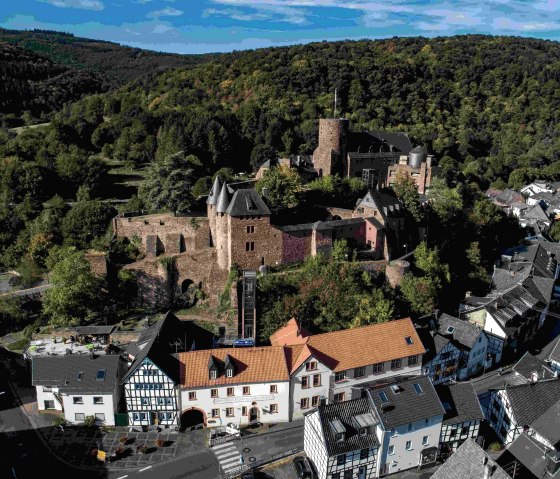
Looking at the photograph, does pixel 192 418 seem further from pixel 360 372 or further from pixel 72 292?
pixel 72 292

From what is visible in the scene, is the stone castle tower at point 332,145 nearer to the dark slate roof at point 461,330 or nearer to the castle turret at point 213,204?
the castle turret at point 213,204

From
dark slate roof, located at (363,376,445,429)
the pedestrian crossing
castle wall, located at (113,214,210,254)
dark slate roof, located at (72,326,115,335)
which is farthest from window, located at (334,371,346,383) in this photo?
dark slate roof, located at (72,326,115,335)

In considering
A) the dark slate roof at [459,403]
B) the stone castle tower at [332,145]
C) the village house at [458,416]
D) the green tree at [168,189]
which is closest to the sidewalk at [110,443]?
the village house at [458,416]

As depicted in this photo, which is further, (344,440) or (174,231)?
(174,231)

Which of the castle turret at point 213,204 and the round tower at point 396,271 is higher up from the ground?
the castle turret at point 213,204

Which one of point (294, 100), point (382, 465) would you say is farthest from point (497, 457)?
point (294, 100)

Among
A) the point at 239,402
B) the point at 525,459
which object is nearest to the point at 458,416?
the point at 525,459

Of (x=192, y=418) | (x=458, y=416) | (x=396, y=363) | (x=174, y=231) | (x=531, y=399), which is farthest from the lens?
(x=174, y=231)

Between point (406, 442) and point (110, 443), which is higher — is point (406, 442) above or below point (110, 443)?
above
